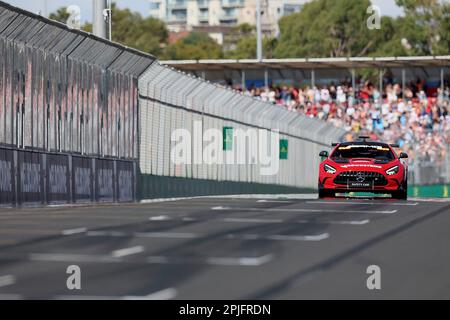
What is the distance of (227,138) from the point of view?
43.5 m

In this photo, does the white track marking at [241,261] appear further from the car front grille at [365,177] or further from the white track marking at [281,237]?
the car front grille at [365,177]

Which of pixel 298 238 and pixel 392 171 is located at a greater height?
pixel 392 171

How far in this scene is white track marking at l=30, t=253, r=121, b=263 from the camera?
12641mm

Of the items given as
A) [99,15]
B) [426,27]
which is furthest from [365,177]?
[426,27]

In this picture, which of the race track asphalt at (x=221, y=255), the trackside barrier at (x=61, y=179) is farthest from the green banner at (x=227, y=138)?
the race track asphalt at (x=221, y=255)

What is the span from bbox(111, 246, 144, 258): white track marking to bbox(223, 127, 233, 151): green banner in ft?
95.1

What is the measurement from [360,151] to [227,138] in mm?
10280

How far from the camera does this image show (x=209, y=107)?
41.0 meters

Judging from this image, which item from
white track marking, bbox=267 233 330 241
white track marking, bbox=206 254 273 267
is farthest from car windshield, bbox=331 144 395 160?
white track marking, bbox=206 254 273 267

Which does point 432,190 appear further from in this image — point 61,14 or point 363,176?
point 61,14

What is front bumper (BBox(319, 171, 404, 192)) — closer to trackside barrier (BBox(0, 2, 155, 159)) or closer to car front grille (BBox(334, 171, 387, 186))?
car front grille (BBox(334, 171, 387, 186))
